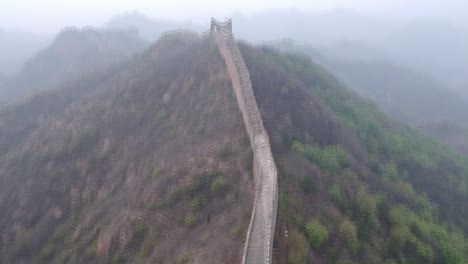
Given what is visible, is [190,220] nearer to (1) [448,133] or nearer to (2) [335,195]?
(2) [335,195]

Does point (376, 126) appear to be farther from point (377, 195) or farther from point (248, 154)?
point (248, 154)

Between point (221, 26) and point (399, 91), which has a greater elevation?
point (221, 26)

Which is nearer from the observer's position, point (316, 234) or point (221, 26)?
point (316, 234)

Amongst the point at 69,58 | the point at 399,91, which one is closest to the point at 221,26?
the point at 69,58

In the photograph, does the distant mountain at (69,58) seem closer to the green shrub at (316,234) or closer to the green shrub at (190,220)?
the green shrub at (190,220)

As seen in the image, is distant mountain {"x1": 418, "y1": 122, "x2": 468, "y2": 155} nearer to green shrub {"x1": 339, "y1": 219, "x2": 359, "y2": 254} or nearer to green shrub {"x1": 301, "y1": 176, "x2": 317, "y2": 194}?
green shrub {"x1": 301, "y1": 176, "x2": 317, "y2": 194}

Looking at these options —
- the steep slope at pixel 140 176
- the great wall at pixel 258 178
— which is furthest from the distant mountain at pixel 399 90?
the great wall at pixel 258 178
